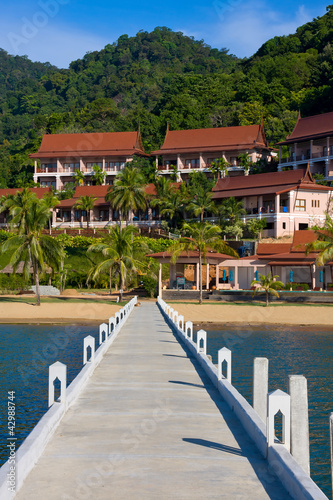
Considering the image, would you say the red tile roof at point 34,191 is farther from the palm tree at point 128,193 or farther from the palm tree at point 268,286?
the palm tree at point 268,286

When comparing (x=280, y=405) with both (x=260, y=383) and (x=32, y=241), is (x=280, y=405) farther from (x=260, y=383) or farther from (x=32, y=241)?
(x=32, y=241)

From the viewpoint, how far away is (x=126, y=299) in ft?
173

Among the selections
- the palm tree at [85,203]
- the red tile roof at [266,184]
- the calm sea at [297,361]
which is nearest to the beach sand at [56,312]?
the calm sea at [297,361]

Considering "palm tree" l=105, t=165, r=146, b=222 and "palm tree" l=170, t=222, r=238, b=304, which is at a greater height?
"palm tree" l=105, t=165, r=146, b=222

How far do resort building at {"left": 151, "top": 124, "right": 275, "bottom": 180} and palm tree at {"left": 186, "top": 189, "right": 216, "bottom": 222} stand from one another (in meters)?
18.5

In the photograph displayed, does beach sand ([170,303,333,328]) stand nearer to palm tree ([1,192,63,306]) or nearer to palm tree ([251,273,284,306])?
palm tree ([251,273,284,306])

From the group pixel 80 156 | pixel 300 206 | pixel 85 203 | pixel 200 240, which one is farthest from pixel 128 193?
pixel 80 156

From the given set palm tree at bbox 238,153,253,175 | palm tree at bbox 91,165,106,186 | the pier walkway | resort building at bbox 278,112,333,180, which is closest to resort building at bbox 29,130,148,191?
palm tree at bbox 91,165,106,186

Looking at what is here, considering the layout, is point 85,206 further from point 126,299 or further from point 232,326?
point 232,326

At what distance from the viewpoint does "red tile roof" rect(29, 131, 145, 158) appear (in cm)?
9825

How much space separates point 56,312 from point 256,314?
45.4ft

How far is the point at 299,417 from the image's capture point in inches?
295

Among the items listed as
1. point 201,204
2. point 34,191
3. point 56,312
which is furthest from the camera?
point 34,191

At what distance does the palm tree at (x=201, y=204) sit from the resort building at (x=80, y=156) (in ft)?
86.4
